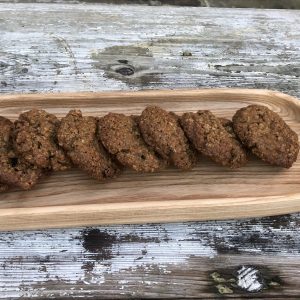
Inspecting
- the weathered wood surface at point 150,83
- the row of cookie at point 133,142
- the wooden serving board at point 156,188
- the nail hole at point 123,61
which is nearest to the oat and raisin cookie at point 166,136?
the row of cookie at point 133,142

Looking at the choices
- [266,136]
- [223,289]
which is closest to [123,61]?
[266,136]

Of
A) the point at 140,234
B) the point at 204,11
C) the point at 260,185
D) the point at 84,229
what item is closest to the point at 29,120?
the point at 84,229

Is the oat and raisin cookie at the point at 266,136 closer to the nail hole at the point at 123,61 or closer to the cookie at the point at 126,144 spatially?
the cookie at the point at 126,144

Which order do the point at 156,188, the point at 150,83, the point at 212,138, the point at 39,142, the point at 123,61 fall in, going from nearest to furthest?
the point at 39,142, the point at 212,138, the point at 156,188, the point at 150,83, the point at 123,61

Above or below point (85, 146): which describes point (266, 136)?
above

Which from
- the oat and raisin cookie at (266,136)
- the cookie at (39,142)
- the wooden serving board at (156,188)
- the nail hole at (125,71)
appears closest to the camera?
the cookie at (39,142)

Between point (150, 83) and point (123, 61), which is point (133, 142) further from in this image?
point (123, 61)

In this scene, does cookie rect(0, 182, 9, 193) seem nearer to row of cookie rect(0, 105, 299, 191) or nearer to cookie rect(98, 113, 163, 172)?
row of cookie rect(0, 105, 299, 191)

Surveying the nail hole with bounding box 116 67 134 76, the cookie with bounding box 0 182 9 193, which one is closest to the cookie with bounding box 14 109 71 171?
the cookie with bounding box 0 182 9 193
